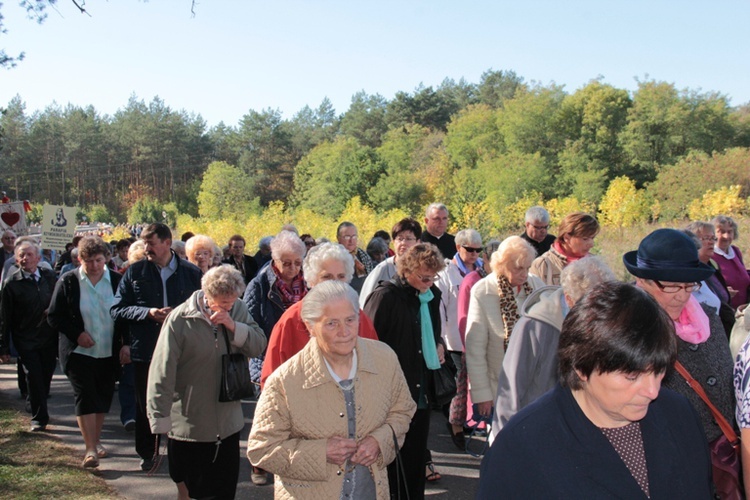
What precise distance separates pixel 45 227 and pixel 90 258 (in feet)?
23.7

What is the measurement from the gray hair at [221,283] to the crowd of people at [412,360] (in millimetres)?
11

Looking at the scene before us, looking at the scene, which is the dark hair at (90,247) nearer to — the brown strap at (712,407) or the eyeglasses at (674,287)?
the eyeglasses at (674,287)

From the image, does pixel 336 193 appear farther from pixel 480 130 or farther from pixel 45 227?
pixel 45 227

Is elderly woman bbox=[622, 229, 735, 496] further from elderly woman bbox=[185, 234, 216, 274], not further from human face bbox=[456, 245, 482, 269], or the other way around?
elderly woman bbox=[185, 234, 216, 274]

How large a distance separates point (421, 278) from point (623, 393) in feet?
9.54

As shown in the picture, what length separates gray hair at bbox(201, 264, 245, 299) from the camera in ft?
14.5

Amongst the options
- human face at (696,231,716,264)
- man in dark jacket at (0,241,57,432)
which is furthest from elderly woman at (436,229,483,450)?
man in dark jacket at (0,241,57,432)

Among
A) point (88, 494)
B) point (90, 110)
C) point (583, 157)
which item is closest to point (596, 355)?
point (88, 494)

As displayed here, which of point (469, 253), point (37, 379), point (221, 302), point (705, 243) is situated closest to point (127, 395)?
point (37, 379)

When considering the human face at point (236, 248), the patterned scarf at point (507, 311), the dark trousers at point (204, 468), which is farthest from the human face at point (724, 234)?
the human face at point (236, 248)

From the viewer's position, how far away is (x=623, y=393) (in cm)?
186

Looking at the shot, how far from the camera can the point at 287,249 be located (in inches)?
205

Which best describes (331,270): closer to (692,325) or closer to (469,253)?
(692,325)

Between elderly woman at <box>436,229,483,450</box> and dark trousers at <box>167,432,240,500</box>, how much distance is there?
2.60 m
